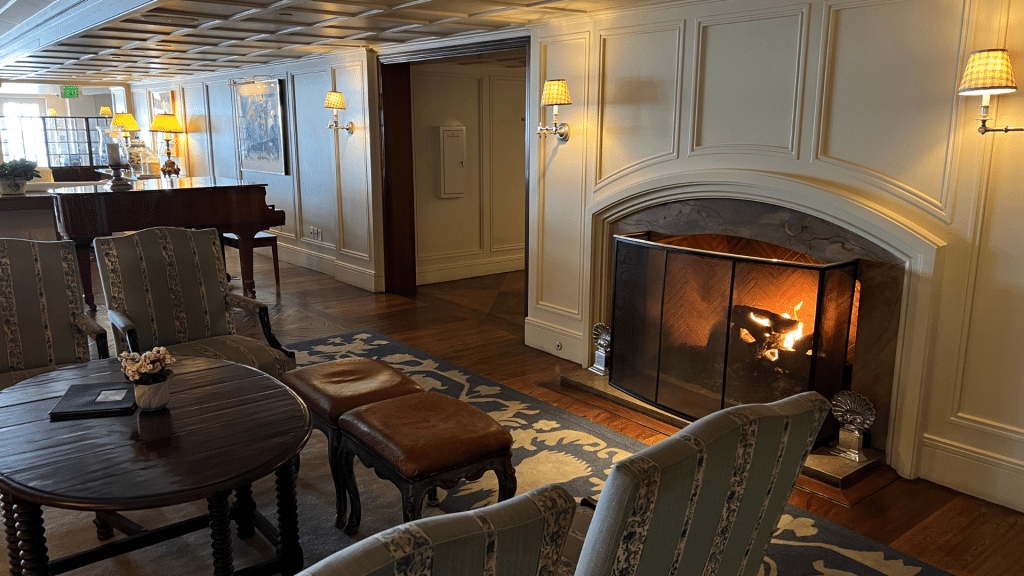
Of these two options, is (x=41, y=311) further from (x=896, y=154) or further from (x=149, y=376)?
(x=896, y=154)

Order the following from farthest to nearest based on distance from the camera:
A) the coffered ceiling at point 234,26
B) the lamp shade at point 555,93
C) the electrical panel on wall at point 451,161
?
1. the electrical panel on wall at point 451,161
2. the lamp shade at point 555,93
3. the coffered ceiling at point 234,26

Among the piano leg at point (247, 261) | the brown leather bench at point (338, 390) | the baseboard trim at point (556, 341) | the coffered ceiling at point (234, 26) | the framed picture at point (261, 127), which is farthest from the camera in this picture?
the framed picture at point (261, 127)

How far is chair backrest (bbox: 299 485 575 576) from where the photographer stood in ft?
2.97

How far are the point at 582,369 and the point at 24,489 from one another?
328 centimetres

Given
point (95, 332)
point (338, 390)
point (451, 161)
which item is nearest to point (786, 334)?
point (338, 390)

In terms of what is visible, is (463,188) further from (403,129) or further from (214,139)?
(214,139)

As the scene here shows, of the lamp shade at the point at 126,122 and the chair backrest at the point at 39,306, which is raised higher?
the lamp shade at the point at 126,122

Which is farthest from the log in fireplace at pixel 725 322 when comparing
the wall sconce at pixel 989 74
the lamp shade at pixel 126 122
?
the lamp shade at pixel 126 122

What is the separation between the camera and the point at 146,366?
2.30 metres

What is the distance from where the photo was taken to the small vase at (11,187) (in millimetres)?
6857

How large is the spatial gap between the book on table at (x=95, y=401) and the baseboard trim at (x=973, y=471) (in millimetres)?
3192

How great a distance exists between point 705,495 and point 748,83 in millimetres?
2839

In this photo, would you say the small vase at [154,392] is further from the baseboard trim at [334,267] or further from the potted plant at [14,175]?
the potted plant at [14,175]

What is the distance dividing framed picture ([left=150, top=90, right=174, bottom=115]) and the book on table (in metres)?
8.96
